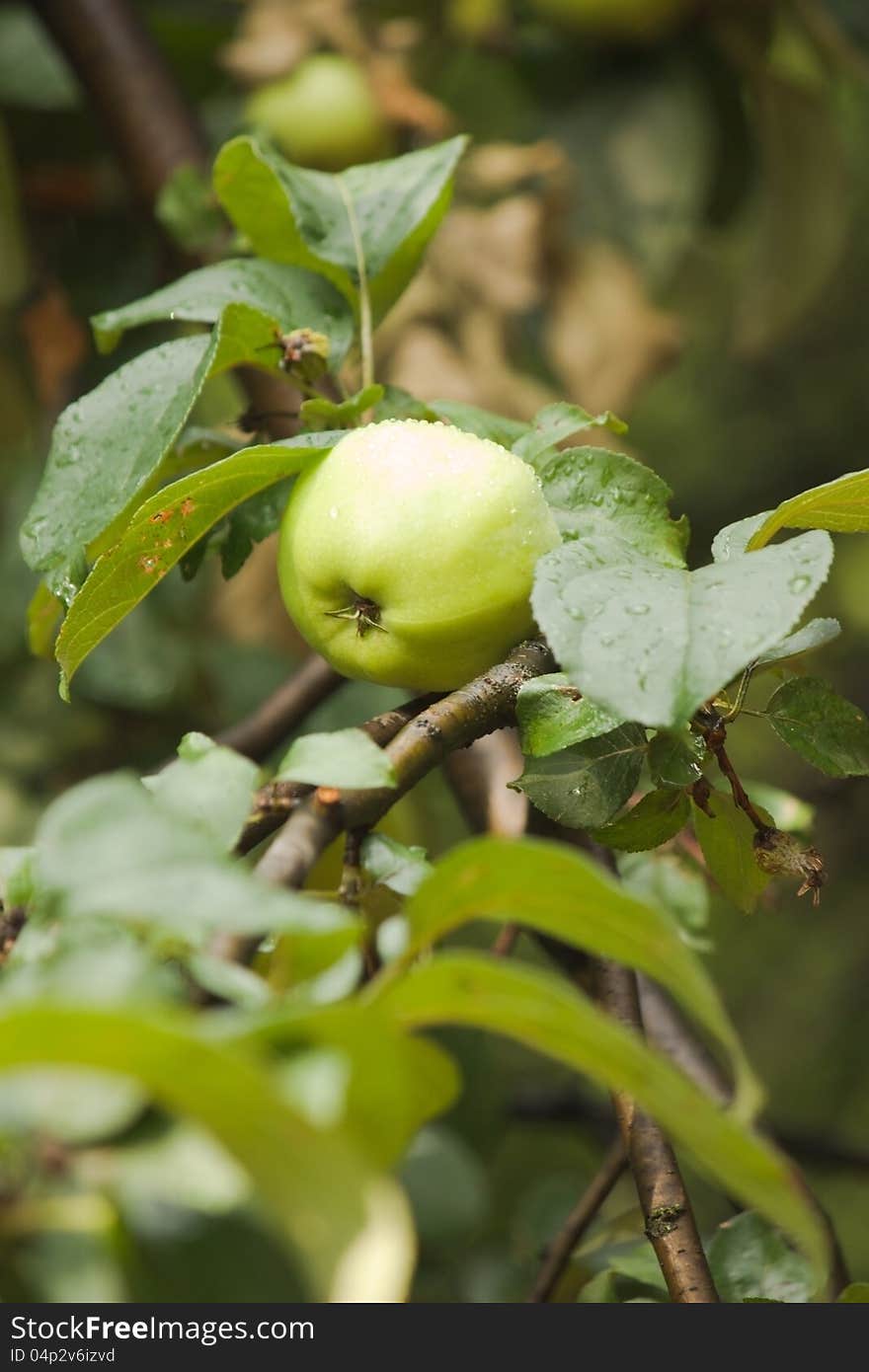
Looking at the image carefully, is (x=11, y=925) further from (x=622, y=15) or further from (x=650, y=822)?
(x=622, y=15)

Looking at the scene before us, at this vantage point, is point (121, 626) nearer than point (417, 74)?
Yes

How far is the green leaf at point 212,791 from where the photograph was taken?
0.34 m

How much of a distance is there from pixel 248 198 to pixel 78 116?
2.00 ft

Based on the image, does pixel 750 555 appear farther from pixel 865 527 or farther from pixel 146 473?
pixel 146 473

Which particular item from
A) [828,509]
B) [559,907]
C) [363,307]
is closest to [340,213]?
[363,307]

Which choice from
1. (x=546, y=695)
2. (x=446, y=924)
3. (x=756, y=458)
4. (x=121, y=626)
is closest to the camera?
(x=446, y=924)

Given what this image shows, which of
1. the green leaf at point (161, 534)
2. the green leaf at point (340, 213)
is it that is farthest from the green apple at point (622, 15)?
the green leaf at point (161, 534)

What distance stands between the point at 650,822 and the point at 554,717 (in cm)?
A: 6

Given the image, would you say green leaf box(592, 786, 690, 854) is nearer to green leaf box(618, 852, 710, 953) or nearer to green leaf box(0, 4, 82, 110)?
green leaf box(618, 852, 710, 953)

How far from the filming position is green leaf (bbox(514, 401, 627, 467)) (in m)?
0.50

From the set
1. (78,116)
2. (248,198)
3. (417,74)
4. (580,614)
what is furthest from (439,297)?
(580,614)

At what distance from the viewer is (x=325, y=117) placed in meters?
1.04

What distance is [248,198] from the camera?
0.57 meters

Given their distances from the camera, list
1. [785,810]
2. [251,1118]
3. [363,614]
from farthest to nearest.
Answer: [785,810] → [363,614] → [251,1118]
